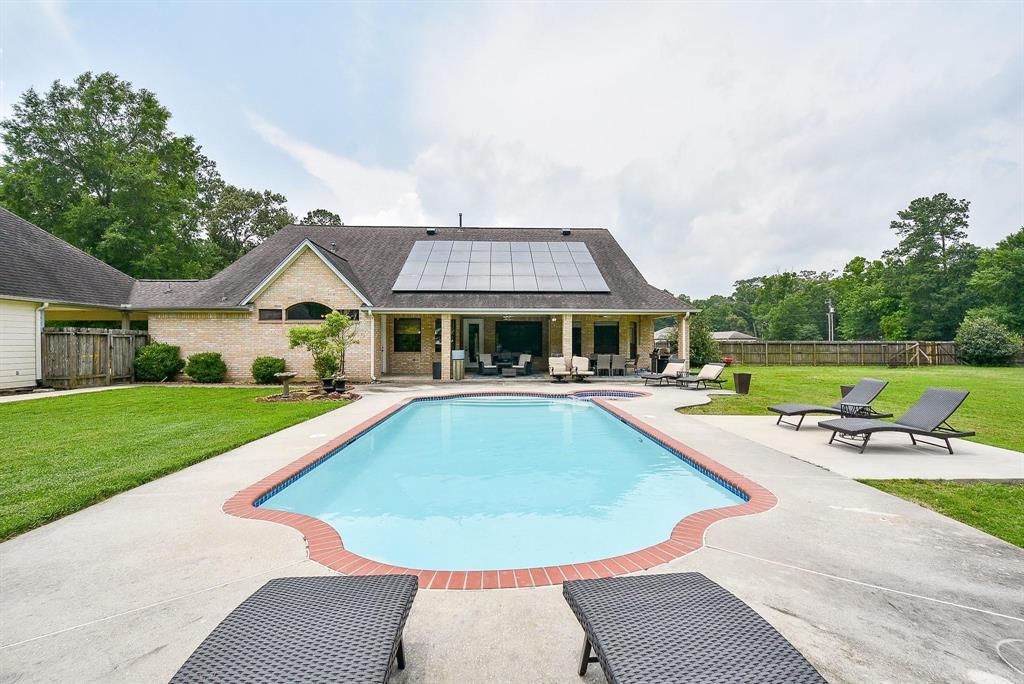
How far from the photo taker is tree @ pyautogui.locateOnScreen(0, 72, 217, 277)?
26391 millimetres

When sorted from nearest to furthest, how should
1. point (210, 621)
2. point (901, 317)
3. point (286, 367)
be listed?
point (210, 621) < point (286, 367) < point (901, 317)

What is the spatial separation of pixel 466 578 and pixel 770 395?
43.5ft

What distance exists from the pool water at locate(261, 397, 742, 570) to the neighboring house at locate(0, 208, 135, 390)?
13.2 m

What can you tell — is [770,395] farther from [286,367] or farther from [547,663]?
[286,367]

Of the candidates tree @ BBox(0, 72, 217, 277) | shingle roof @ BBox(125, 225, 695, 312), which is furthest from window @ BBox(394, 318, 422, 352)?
tree @ BBox(0, 72, 217, 277)

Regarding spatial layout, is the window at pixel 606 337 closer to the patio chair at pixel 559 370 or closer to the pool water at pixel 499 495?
the patio chair at pixel 559 370

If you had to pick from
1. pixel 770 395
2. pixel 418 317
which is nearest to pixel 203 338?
pixel 418 317

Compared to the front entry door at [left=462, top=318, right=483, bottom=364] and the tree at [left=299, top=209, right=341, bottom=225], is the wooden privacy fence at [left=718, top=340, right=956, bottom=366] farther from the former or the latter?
the tree at [left=299, top=209, right=341, bottom=225]

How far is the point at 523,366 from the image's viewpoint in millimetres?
19312

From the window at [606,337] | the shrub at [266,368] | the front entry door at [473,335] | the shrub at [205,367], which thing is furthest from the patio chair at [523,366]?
the shrub at [205,367]

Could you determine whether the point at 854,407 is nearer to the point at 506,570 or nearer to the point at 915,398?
the point at 915,398

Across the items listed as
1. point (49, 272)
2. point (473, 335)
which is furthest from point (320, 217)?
point (473, 335)

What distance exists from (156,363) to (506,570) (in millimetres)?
18290

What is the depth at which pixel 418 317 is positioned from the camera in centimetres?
1980
